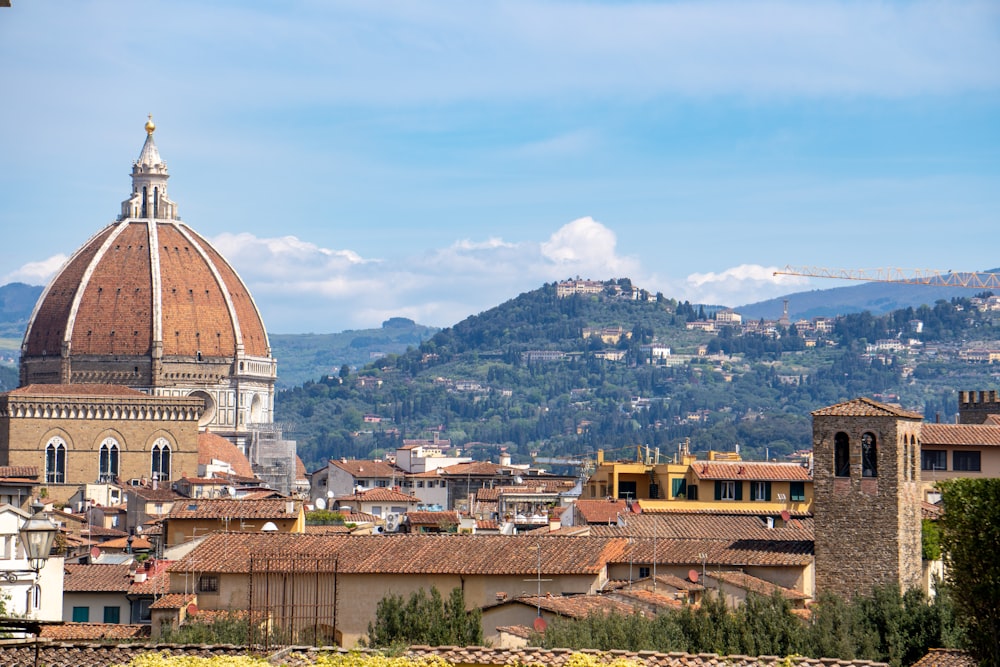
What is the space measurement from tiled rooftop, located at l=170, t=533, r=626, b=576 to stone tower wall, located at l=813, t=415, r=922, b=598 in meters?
4.70

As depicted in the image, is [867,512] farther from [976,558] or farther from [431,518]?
[431,518]

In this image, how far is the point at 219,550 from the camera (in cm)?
4456

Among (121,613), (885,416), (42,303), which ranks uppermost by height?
(42,303)

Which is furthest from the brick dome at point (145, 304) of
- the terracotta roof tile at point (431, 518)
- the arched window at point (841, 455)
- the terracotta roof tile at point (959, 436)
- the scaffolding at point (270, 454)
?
the arched window at point (841, 455)

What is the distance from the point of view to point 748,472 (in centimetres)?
6438

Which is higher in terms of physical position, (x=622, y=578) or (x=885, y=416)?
(x=885, y=416)

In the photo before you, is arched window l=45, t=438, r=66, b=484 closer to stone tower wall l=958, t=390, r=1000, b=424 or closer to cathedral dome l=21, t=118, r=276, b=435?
cathedral dome l=21, t=118, r=276, b=435

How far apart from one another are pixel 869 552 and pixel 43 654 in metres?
26.7

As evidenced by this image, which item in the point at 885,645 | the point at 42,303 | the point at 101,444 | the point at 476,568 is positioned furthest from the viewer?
the point at 42,303

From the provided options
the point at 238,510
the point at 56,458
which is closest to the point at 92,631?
the point at 238,510

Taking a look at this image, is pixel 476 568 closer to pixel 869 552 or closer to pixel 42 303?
pixel 869 552

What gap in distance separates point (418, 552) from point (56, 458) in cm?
9252

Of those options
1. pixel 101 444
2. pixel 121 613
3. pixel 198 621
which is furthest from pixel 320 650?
pixel 101 444

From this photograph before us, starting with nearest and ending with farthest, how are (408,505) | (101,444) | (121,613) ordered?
(121,613) < (408,505) < (101,444)
